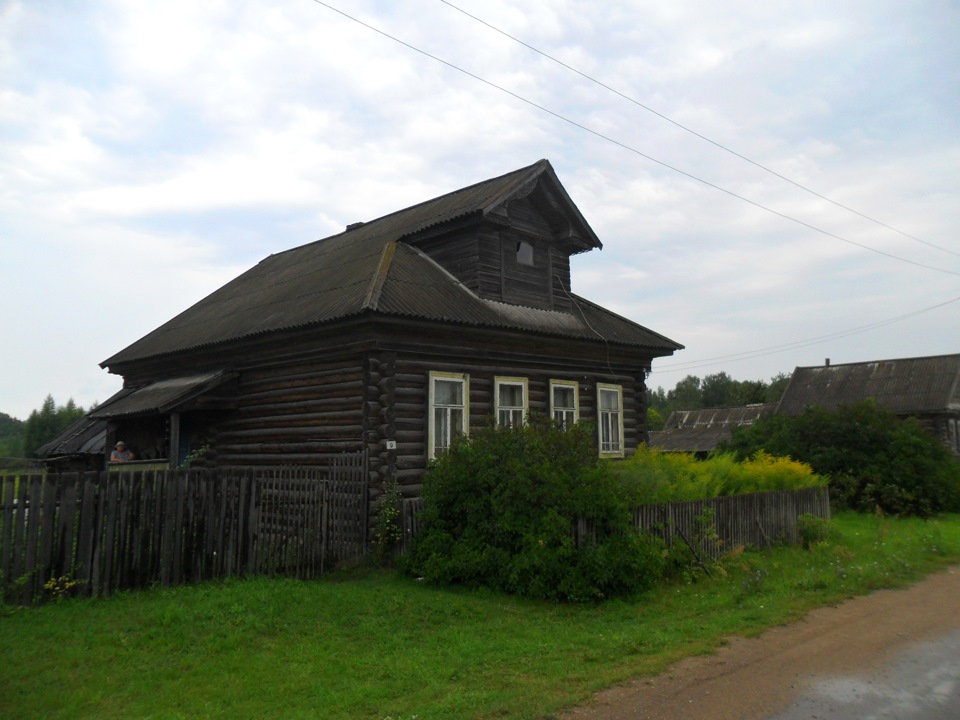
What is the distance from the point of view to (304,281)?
62.3ft

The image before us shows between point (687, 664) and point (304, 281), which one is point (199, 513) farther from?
point (304, 281)

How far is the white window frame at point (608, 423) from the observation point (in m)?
18.8

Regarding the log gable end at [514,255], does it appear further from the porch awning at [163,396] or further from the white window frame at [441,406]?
the porch awning at [163,396]

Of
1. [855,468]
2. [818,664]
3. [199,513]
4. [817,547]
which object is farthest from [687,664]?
[855,468]

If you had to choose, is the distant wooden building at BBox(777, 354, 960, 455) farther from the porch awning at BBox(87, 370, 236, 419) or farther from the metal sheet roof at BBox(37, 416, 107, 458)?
the metal sheet roof at BBox(37, 416, 107, 458)

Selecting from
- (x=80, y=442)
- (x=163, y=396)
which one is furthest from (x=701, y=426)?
(x=163, y=396)

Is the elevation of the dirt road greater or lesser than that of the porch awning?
lesser

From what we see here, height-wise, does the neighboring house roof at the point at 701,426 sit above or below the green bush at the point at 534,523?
above

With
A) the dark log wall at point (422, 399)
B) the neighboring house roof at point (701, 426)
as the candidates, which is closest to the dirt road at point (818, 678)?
the dark log wall at point (422, 399)

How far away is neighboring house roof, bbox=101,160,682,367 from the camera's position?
592 inches

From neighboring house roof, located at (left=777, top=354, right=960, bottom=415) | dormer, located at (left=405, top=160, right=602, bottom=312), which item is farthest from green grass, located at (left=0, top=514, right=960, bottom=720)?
neighboring house roof, located at (left=777, top=354, right=960, bottom=415)

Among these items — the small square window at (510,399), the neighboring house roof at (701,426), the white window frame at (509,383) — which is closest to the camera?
the white window frame at (509,383)

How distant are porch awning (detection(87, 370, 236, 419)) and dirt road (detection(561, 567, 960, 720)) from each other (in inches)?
445

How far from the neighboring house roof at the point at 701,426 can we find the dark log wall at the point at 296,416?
31.7 metres
